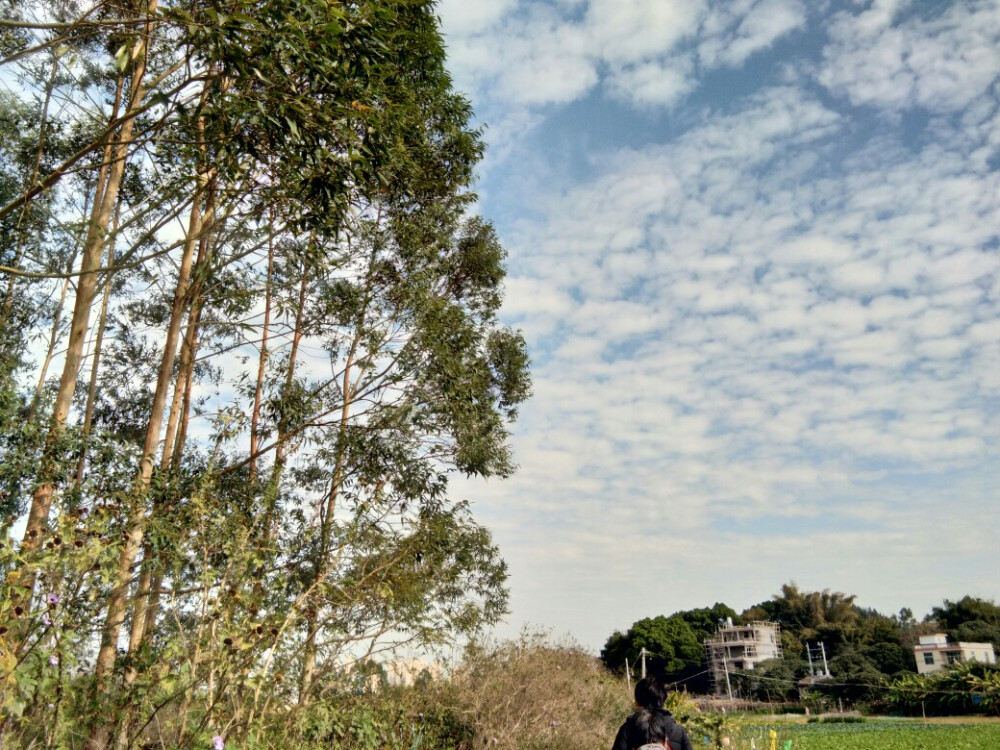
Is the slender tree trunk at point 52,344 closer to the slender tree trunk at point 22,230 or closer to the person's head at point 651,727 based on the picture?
the slender tree trunk at point 22,230

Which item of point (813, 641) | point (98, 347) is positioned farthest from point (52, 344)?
point (813, 641)

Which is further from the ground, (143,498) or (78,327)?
(78,327)

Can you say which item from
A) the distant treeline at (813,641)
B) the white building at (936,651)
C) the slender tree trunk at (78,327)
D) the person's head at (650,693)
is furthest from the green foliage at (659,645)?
the person's head at (650,693)

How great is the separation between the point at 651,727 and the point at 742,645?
187ft

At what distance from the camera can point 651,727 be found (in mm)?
4145

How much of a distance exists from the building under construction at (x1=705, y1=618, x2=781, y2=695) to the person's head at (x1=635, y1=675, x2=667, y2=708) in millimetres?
51017

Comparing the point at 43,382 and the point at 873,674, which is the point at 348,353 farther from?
the point at 873,674

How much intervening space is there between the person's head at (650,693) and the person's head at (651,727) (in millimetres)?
48

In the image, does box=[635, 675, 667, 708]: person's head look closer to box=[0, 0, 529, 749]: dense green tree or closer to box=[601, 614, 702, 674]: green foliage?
box=[0, 0, 529, 749]: dense green tree

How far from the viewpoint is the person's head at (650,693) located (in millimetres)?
4242

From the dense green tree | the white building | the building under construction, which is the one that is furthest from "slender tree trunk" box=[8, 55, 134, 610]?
the building under construction

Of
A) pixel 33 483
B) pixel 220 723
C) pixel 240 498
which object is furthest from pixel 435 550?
pixel 220 723

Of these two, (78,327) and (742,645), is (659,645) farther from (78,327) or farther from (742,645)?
(78,327)

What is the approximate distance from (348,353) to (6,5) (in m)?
5.94
